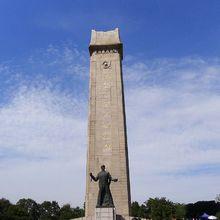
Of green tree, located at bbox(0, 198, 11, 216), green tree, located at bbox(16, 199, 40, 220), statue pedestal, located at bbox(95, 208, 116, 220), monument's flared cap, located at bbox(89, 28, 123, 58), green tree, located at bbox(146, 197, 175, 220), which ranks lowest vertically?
statue pedestal, located at bbox(95, 208, 116, 220)

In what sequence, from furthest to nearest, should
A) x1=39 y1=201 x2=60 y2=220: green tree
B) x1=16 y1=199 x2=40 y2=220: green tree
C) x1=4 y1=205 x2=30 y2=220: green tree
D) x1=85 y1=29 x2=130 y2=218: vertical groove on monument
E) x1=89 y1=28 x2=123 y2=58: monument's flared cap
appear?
x1=39 y1=201 x2=60 y2=220: green tree < x1=16 y1=199 x2=40 y2=220: green tree < x1=4 y1=205 x2=30 y2=220: green tree < x1=89 y1=28 x2=123 y2=58: monument's flared cap < x1=85 y1=29 x2=130 y2=218: vertical groove on monument

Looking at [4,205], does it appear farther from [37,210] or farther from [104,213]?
[104,213]

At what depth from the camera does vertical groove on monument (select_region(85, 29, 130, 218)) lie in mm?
26875

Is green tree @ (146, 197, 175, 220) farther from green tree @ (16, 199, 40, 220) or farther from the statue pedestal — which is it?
the statue pedestal

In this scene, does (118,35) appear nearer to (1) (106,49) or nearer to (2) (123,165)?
(1) (106,49)

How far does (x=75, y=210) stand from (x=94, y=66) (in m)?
59.1

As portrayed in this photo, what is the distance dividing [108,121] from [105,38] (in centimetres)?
696

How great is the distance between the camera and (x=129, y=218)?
2577 centimetres

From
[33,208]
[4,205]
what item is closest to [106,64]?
[4,205]

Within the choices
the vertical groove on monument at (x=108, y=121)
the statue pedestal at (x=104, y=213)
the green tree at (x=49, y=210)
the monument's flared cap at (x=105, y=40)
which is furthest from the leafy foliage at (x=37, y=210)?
the statue pedestal at (x=104, y=213)

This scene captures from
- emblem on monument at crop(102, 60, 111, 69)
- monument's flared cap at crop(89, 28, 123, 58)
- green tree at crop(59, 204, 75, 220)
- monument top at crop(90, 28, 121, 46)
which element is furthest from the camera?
green tree at crop(59, 204, 75, 220)

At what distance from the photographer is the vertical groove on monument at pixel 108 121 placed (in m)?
26.9

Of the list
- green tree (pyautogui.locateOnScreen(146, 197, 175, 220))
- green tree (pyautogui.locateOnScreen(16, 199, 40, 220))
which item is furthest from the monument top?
green tree (pyautogui.locateOnScreen(16, 199, 40, 220))

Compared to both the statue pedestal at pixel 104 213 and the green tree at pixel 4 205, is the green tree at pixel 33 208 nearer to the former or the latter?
the green tree at pixel 4 205
